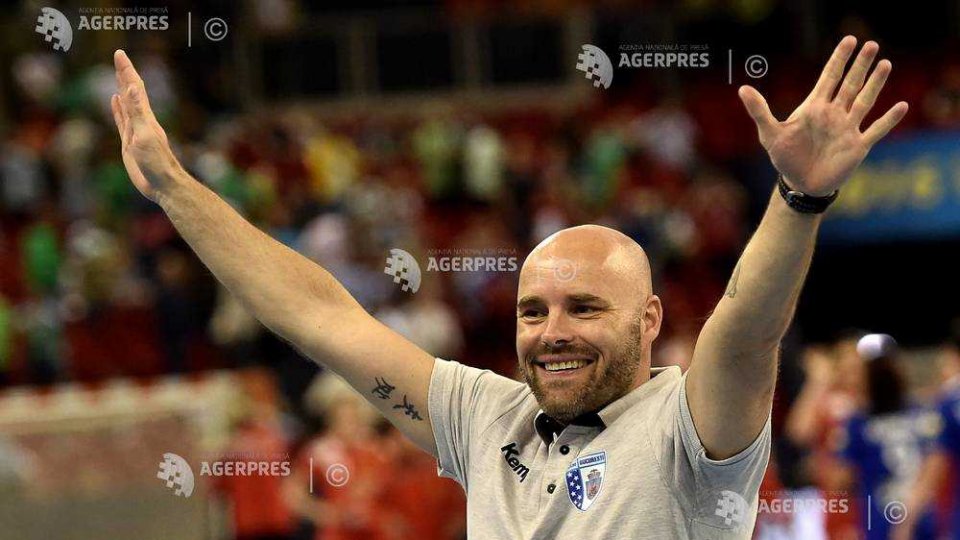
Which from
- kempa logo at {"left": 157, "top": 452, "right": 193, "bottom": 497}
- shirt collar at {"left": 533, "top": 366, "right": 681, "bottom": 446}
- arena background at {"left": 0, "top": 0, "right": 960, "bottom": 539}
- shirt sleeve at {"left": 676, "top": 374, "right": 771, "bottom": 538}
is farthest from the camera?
arena background at {"left": 0, "top": 0, "right": 960, "bottom": 539}

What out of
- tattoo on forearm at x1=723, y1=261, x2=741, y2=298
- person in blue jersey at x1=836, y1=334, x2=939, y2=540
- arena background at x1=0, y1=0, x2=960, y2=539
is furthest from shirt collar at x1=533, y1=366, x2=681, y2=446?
person in blue jersey at x1=836, y1=334, x2=939, y2=540

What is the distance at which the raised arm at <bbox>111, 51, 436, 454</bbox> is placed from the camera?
392 cm

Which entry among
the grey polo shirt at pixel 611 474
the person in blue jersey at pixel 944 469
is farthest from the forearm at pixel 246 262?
the person in blue jersey at pixel 944 469

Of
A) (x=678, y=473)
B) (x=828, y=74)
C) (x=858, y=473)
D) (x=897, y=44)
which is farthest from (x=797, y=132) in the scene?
(x=897, y=44)

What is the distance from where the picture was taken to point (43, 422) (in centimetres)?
848

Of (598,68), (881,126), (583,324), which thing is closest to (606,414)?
(583,324)

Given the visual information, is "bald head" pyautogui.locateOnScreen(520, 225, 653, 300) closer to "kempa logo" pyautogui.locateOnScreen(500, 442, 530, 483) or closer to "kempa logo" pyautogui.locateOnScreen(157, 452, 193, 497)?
"kempa logo" pyautogui.locateOnScreen(500, 442, 530, 483)

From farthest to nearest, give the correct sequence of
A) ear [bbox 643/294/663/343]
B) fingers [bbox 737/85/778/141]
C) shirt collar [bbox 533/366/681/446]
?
ear [bbox 643/294/663/343]
shirt collar [bbox 533/366/681/446]
fingers [bbox 737/85/778/141]

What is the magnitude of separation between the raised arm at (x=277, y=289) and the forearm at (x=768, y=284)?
105 cm

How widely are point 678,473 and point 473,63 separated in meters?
10.5

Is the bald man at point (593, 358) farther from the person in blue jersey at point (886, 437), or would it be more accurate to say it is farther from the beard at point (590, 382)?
the person in blue jersey at point (886, 437)

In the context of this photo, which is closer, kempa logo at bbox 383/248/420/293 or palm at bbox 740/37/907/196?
palm at bbox 740/37/907/196

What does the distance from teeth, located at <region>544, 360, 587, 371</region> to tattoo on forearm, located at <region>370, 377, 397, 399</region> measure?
56cm

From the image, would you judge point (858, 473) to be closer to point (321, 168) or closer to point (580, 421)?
point (580, 421)
